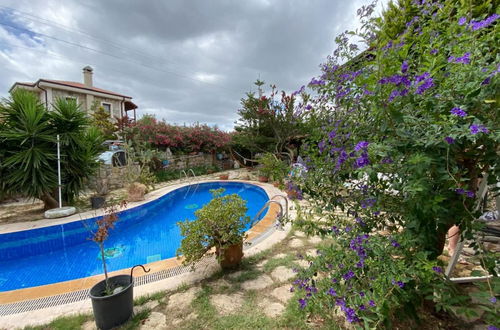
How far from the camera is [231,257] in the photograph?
2.85 m

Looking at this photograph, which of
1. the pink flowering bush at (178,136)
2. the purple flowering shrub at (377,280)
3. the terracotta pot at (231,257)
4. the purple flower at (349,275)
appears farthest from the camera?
the pink flowering bush at (178,136)

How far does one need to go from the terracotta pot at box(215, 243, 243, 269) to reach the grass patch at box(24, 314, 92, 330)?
4.78ft

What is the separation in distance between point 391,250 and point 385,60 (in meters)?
1.12

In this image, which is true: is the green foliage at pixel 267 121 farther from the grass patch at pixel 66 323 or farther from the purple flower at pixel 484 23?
the grass patch at pixel 66 323

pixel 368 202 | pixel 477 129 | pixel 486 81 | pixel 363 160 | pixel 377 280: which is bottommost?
pixel 377 280

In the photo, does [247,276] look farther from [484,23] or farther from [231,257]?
[484,23]

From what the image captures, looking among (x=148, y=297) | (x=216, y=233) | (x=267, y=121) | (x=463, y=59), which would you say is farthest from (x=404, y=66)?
(x=267, y=121)

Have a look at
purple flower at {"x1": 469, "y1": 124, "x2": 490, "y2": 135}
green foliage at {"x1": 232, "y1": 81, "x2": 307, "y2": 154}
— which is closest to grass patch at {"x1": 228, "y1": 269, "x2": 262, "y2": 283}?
purple flower at {"x1": 469, "y1": 124, "x2": 490, "y2": 135}

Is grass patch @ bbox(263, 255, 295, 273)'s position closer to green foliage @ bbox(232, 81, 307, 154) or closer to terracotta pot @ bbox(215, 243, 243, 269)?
terracotta pot @ bbox(215, 243, 243, 269)

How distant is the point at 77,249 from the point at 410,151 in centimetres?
630

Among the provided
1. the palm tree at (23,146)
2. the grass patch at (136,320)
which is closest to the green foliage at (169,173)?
the palm tree at (23,146)

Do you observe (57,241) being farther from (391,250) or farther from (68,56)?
(68,56)

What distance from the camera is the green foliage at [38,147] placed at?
17.8ft

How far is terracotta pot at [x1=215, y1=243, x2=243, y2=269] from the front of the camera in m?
2.81
